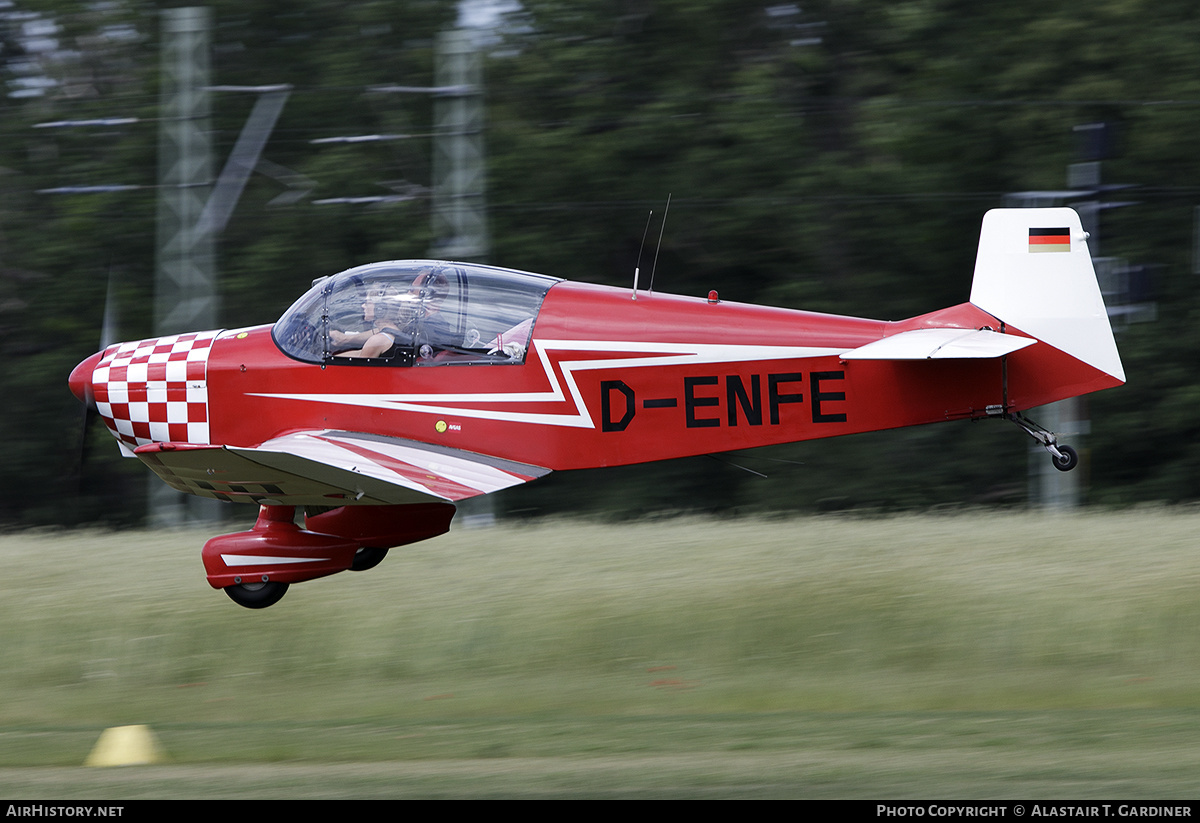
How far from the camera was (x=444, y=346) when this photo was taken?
856 cm

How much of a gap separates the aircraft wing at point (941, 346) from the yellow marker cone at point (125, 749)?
16.1ft

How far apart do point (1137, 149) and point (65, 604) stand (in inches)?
717

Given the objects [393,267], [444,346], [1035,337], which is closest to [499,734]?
[444,346]

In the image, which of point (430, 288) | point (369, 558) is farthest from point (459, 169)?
point (430, 288)

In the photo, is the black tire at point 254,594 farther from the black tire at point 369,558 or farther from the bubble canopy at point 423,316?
the bubble canopy at point 423,316

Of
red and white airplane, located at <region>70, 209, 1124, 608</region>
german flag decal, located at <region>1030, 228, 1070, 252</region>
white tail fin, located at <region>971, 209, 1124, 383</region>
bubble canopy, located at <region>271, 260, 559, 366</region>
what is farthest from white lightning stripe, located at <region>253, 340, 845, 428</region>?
german flag decal, located at <region>1030, 228, 1070, 252</region>

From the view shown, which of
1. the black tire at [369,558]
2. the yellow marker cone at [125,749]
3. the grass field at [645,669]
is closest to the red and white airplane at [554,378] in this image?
the black tire at [369,558]

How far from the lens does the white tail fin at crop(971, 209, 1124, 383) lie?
8.18 m

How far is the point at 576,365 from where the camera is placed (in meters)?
8.36

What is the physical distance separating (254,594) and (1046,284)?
580 centimetres

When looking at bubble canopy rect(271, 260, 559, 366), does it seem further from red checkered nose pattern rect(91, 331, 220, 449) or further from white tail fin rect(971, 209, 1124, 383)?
white tail fin rect(971, 209, 1124, 383)

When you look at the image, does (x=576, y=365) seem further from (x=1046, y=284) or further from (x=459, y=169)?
(x=459, y=169)

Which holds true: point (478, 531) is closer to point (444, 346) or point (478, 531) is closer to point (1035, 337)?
point (444, 346)

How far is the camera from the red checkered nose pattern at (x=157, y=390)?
29.4 feet
